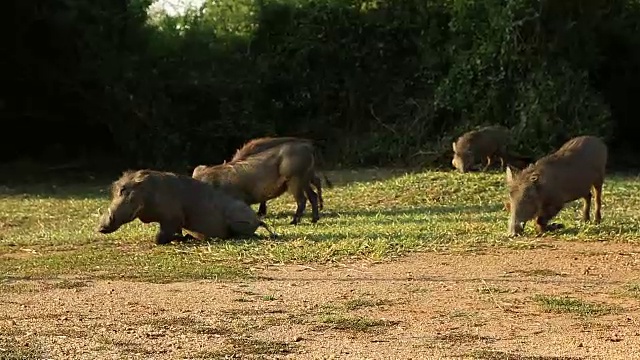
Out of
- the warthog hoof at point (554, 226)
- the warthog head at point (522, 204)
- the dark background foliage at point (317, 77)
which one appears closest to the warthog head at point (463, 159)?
the dark background foliage at point (317, 77)

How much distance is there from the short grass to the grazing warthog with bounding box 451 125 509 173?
1143 mm

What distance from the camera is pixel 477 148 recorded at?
17406mm

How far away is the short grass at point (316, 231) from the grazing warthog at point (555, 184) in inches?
8.7

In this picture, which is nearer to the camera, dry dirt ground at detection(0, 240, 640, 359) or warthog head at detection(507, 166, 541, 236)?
dry dirt ground at detection(0, 240, 640, 359)

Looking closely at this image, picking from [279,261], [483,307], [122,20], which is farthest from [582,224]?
[122,20]

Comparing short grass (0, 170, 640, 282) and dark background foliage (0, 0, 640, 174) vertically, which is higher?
dark background foliage (0, 0, 640, 174)

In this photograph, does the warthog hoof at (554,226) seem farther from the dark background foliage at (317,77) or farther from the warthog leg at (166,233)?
the dark background foliage at (317,77)

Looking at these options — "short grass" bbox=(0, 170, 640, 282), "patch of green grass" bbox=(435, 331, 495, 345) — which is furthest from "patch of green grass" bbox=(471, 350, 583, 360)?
"short grass" bbox=(0, 170, 640, 282)

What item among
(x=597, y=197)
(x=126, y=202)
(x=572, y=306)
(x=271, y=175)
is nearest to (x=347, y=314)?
(x=572, y=306)

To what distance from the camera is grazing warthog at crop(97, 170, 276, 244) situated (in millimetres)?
9547

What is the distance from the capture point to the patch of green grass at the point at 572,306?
611 cm

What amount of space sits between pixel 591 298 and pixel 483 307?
2.63 ft

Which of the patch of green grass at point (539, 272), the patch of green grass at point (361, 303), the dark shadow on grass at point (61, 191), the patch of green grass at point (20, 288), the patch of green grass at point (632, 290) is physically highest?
the patch of green grass at point (361, 303)

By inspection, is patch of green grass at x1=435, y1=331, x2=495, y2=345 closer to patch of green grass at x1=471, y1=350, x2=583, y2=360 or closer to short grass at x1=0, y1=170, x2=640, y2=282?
patch of green grass at x1=471, y1=350, x2=583, y2=360
